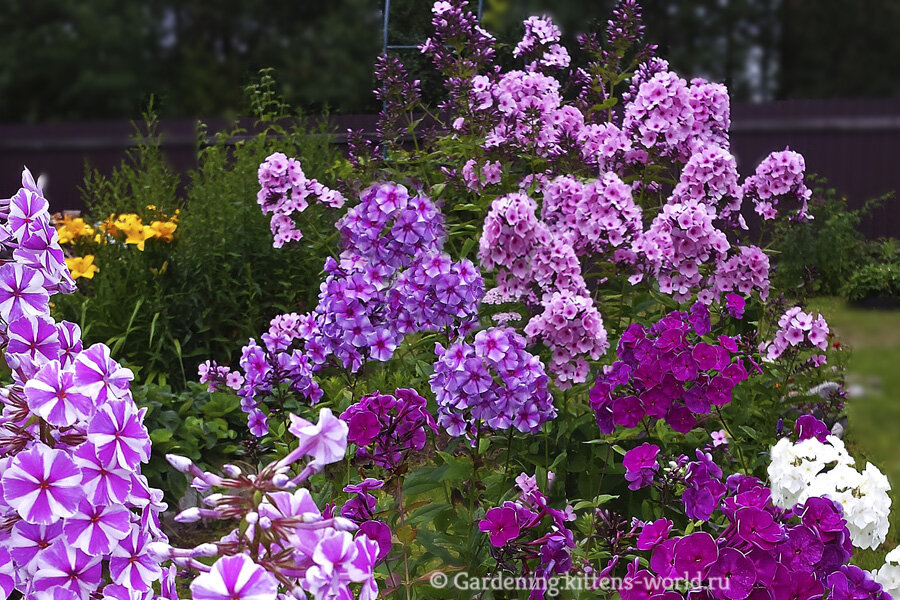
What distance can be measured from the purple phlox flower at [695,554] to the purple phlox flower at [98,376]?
859 mm

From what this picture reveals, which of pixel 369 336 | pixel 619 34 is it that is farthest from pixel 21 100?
pixel 369 336

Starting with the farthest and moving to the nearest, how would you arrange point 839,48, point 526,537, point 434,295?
point 839,48
point 434,295
point 526,537

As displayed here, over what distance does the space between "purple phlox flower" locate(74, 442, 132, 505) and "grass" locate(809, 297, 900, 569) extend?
2.39 m

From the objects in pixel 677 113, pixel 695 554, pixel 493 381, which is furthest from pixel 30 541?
pixel 677 113

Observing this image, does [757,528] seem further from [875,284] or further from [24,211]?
[875,284]

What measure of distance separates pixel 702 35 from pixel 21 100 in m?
10.1

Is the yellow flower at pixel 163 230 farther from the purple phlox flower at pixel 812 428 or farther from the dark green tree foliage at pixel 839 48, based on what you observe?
the dark green tree foliage at pixel 839 48

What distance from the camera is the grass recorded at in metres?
3.53

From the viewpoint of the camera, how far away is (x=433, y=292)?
237 cm

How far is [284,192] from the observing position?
142 inches

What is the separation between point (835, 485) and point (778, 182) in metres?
1.81

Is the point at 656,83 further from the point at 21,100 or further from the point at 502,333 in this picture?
the point at 21,100

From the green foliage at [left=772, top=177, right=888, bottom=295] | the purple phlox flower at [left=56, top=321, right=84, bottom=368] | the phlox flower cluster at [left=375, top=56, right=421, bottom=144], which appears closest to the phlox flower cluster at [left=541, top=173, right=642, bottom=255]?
the phlox flower cluster at [left=375, top=56, right=421, bottom=144]

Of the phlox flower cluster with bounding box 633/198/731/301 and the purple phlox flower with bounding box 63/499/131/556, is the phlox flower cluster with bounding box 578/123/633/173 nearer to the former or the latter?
the phlox flower cluster with bounding box 633/198/731/301
